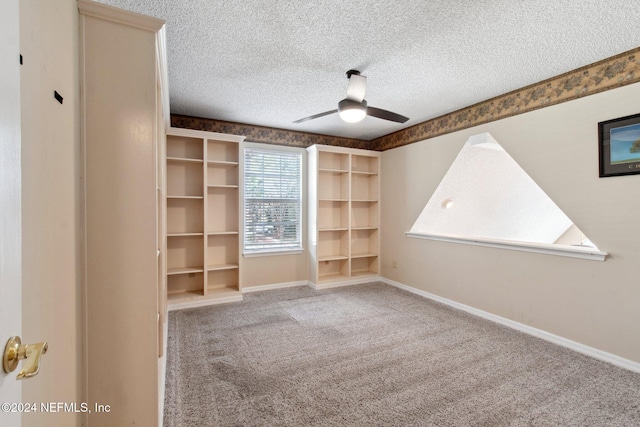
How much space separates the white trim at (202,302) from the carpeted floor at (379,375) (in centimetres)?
25

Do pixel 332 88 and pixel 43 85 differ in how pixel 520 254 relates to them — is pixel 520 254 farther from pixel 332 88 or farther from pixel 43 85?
pixel 43 85

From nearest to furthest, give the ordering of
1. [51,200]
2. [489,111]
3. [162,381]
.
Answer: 1. [51,200]
2. [162,381]
3. [489,111]

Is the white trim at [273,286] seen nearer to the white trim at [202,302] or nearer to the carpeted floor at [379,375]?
the white trim at [202,302]

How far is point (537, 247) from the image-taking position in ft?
9.16

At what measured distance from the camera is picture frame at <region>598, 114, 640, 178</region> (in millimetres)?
2184

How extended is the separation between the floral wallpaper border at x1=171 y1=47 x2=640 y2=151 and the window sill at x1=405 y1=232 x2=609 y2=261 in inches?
54.4

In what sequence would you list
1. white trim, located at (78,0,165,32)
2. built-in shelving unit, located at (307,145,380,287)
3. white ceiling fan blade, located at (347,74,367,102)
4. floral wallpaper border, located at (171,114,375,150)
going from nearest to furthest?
white trim, located at (78,0,165,32)
white ceiling fan blade, located at (347,74,367,102)
floral wallpaper border, located at (171,114,375,150)
built-in shelving unit, located at (307,145,380,287)

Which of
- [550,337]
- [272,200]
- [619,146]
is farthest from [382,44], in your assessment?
[550,337]

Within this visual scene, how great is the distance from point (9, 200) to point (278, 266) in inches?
157

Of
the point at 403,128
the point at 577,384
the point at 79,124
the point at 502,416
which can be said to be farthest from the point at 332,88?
the point at 577,384

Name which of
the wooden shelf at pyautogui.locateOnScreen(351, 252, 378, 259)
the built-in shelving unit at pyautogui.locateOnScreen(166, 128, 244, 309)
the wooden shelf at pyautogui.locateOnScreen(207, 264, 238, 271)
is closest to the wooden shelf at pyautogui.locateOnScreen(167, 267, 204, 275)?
the built-in shelving unit at pyautogui.locateOnScreen(166, 128, 244, 309)

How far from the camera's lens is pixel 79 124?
1296 millimetres

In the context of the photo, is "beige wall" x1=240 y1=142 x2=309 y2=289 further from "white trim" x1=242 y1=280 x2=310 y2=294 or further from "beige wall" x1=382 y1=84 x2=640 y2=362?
"beige wall" x1=382 y1=84 x2=640 y2=362

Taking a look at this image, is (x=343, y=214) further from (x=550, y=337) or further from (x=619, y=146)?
(x=619, y=146)
